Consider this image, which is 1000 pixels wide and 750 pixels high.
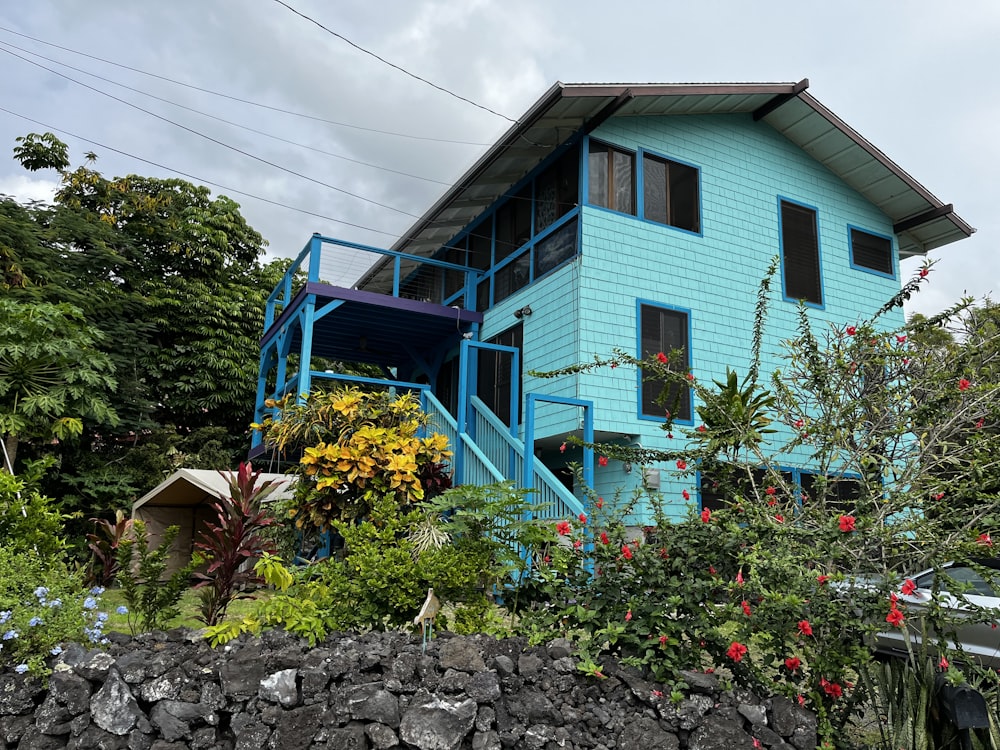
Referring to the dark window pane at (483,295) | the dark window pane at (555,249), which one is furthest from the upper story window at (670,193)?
the dark window pane at (483,295)

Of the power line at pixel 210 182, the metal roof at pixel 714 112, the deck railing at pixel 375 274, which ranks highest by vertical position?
A: the power line at pixel 210 182

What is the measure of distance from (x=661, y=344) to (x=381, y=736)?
24.3 feet

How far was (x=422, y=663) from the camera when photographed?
11.6 feet

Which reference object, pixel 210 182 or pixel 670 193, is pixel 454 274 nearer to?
pixel 670 193

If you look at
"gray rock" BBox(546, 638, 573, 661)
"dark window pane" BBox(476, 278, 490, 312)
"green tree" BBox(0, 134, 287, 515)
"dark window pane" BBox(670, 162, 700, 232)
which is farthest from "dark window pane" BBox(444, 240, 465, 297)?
"gray rock" BBox(546, 638, 573, 661)

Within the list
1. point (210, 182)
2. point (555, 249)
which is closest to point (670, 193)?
point (555, 249)

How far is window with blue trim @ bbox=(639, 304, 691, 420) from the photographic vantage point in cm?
956

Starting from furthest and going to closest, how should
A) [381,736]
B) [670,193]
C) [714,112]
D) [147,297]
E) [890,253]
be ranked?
[147,297] → [890,253] → [714,112] → [670,193] → [381,736]

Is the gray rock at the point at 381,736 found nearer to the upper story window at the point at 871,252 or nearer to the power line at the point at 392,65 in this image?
the power line at the point at 392,65

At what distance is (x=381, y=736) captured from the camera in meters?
3.37

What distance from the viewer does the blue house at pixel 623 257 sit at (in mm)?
9367

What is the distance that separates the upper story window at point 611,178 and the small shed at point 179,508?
592 cm

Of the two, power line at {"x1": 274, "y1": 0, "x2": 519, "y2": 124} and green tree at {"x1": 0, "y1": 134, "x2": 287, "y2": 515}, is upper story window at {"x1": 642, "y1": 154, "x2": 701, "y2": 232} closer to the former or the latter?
power line at {"x1": 274, "y1": 0, "x2": 519, "y2": 124}

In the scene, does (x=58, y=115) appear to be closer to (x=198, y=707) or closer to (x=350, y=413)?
(x=350, y=413)
